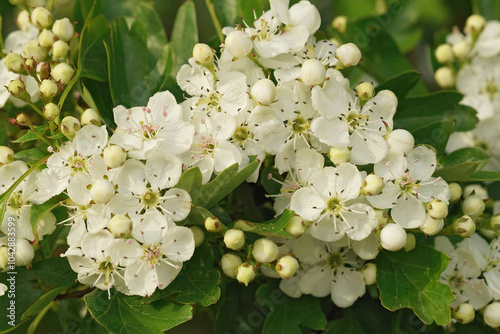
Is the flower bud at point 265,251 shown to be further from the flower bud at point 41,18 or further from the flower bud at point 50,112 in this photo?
the flower bud at point 41,18

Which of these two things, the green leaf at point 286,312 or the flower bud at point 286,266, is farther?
the green leaf at point 286,312

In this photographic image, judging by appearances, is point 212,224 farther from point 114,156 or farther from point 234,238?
point 114,156

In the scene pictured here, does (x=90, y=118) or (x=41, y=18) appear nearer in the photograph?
(x=90, y=118)

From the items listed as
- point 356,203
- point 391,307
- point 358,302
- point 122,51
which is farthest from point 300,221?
point 122,51

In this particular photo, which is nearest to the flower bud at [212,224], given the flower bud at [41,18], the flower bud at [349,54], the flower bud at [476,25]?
the flower bud at [349,54]

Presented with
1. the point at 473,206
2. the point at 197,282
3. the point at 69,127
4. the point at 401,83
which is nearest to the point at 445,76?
the point at 401,83

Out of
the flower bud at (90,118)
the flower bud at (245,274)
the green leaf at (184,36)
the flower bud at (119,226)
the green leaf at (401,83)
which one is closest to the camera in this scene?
the flower bud at (119,226)

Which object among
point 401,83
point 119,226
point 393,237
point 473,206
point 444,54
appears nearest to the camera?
point 119,226
